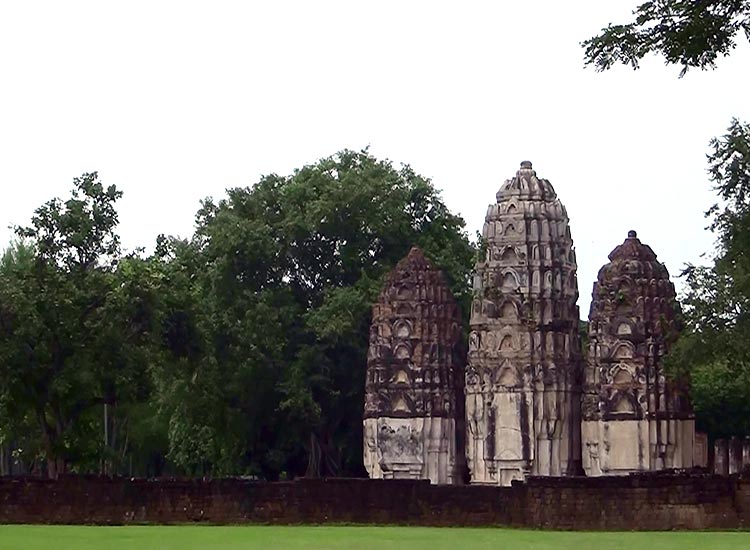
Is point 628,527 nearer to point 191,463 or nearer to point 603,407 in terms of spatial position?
point 603,407

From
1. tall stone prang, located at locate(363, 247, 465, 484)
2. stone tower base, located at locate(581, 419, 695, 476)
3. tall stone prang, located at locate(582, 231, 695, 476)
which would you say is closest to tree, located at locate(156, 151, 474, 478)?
tall stone prang, located at locate(363, 247, 465, 484)

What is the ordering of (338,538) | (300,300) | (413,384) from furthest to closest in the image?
1. (300,300)
2. (413,384)
3. (338,538)

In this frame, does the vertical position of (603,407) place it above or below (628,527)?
above

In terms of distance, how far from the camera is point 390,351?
2062 inches

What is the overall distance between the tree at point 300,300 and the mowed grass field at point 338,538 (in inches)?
912

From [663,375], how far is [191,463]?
21108 mm

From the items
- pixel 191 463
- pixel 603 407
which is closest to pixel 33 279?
pixel 603 407

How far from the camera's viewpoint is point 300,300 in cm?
5953

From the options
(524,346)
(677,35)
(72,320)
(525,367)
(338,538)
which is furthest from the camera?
(524,346)

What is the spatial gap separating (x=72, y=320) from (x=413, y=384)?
14.3m

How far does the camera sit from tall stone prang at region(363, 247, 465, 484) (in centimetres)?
5181

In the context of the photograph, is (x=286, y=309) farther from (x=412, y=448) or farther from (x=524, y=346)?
(x=524, y=346)

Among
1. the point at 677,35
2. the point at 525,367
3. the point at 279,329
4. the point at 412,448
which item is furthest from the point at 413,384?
the point at 677,35

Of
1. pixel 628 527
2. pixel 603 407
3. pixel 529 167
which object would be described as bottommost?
pixel 628 527
